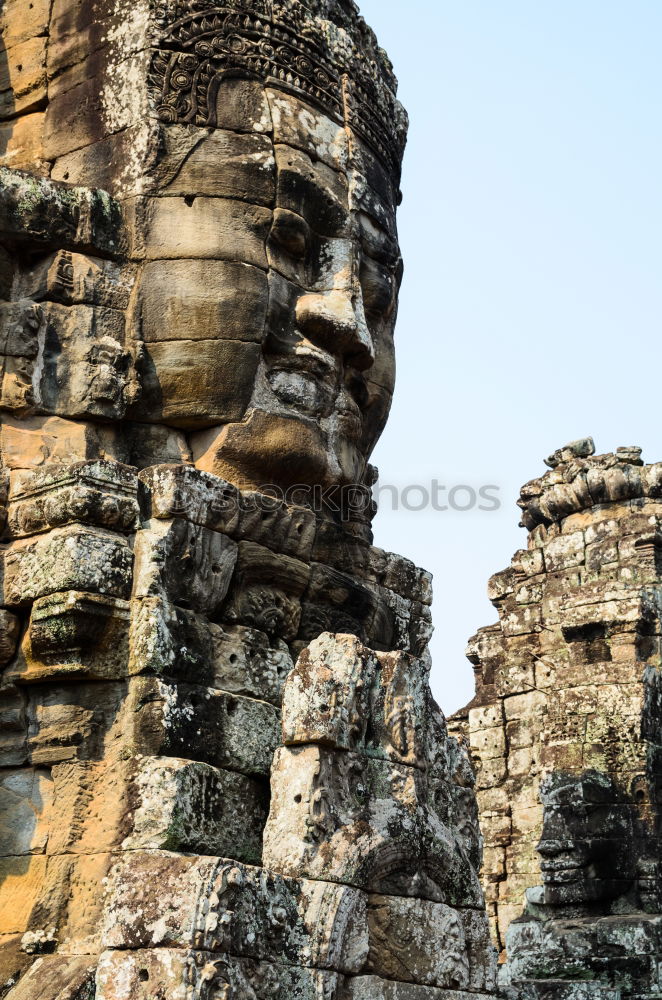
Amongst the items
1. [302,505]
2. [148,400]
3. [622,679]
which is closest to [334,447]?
[302,505]

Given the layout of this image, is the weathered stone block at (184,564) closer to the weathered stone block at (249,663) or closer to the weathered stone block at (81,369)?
the weathered stone block at (249,663)

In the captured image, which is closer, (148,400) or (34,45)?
(148,400)

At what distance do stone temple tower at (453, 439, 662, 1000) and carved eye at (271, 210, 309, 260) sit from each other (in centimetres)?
578

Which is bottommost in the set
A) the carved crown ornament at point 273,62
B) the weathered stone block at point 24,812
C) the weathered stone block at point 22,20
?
the weathered stone block at point 24,812

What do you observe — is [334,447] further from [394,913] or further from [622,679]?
[622,679]

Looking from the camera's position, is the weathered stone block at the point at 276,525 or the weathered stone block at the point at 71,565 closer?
the weathered stone block at the point at 71,565

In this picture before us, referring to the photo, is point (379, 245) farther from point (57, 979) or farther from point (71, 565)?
point (57, 979)

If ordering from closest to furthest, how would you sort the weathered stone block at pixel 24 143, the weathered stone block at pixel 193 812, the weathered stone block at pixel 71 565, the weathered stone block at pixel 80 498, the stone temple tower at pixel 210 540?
the stone temple tower at pixel 210 540 → the weathered stone block at pixel 193 812 → the weathered stone block at pixel 71 565 → the weathered stone block at pixel 80 498 → the weathered stone block at pixel 24 143

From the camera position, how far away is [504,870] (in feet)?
46.7

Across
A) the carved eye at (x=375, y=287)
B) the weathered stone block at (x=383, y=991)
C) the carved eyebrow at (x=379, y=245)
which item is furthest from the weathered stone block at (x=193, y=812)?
the carved eyebrow at (x=379, y=245)

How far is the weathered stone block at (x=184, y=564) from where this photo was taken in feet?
24.0

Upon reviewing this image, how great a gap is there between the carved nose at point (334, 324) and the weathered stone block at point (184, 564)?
1415 millimetres

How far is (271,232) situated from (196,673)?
257 cm

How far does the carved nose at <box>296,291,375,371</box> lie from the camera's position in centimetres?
840
